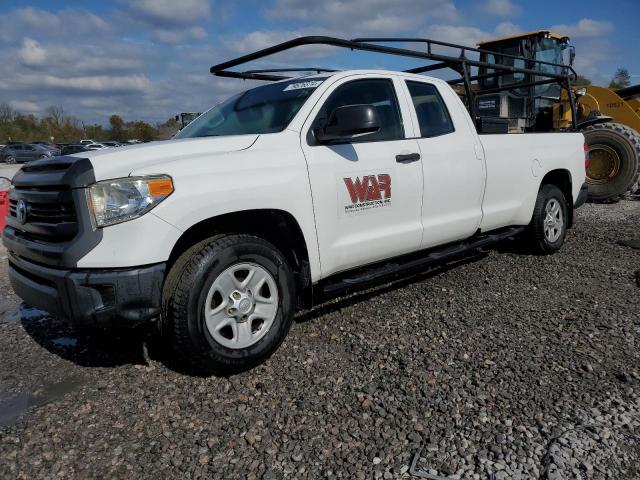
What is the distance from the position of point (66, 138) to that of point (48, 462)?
86.9 m

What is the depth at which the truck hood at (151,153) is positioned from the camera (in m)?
2.72

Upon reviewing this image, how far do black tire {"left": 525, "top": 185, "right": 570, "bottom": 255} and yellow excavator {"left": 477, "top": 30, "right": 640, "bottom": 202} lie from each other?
4269 millimetres

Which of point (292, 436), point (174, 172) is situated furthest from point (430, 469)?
point (174, 172)

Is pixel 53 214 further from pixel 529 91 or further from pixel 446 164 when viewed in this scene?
pixel 529 91

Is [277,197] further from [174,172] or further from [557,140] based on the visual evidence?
[557,140]

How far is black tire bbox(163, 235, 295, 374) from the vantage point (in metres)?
2.84

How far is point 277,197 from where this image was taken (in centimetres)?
316

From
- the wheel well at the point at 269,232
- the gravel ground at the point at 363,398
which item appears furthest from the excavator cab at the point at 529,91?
the wheel well at the point at 269,232

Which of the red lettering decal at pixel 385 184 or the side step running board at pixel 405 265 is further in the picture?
the red lettering decal at pixel 385 184

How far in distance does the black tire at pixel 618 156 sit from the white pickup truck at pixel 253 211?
6.03 m

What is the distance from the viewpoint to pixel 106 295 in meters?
2.66

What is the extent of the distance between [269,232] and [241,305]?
59cm

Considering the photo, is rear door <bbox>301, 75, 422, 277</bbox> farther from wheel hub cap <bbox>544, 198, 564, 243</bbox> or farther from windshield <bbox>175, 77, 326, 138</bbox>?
wheel hub cap <bbox>544, 198, 564, 243</bbox>

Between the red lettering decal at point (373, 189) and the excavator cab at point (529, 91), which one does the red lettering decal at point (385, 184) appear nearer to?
the red lettering decal at point (373, 189)
